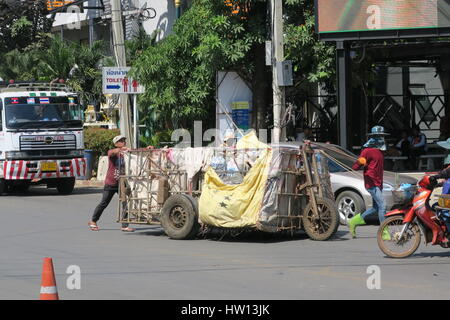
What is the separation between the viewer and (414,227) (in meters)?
12.0

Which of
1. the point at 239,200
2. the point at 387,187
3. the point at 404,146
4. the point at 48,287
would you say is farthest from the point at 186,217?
the point at 404,146

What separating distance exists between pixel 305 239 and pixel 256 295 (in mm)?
5389

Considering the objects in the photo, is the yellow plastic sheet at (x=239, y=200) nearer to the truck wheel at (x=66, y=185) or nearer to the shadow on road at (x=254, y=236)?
the shadow on road at (x=254, y=236)

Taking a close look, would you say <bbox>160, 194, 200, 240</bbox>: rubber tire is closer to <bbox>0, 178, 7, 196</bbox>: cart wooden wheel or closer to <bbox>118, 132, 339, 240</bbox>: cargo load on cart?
<bbox>118, 132, 339, 240</bbox>: cargo load on cart

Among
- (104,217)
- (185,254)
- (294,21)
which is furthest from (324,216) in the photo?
(294,21)

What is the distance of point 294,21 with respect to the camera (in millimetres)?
25141

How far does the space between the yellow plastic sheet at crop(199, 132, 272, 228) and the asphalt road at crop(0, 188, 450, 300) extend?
15.9 inches

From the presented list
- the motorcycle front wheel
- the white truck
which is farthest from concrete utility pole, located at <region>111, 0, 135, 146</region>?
the motorcycle front wheel

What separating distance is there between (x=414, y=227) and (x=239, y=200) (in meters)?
3.00

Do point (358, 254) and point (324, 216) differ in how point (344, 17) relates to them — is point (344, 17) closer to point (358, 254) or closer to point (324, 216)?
point (324, 216)

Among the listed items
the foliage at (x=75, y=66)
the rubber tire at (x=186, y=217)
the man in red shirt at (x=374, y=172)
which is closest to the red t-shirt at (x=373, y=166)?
the man in red shirt at (x=374, y=172)

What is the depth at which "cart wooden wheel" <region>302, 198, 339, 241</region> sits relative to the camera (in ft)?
45.6

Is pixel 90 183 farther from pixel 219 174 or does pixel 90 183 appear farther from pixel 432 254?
pixel 432 254
